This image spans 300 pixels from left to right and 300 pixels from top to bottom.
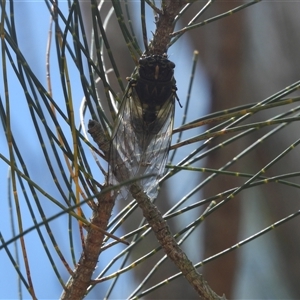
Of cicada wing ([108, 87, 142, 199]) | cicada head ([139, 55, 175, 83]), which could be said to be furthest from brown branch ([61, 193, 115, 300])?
cicada head ([139, 55, 175, 83])

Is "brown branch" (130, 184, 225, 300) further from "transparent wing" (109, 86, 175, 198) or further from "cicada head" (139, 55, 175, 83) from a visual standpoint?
"cicada head" (139, 55, 175, 83)

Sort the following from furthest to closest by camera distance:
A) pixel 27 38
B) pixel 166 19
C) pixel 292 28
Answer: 1. pixel 292 28
2. pixel 27 38
3. pixel 166 19

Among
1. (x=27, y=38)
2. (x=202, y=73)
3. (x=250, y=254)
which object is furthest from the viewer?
(x=250, y=254)

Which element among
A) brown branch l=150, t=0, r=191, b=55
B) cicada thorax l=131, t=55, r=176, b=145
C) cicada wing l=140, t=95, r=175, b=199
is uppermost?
brown branch l=150, t=0, r=191, b=55

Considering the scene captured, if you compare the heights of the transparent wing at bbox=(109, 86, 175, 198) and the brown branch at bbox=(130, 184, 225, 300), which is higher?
the transparent wing at bbox=(109, 86, 175, 198)

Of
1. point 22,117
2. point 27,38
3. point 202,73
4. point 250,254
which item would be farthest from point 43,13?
point 250,254

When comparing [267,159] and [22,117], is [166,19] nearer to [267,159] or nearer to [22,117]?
[22,117]

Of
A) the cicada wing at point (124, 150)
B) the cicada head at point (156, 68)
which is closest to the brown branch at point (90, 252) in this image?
the cicada wing at point (124, 150)

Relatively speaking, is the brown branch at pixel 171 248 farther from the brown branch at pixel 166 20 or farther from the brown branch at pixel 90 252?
the brown branch at pixel 166 20
